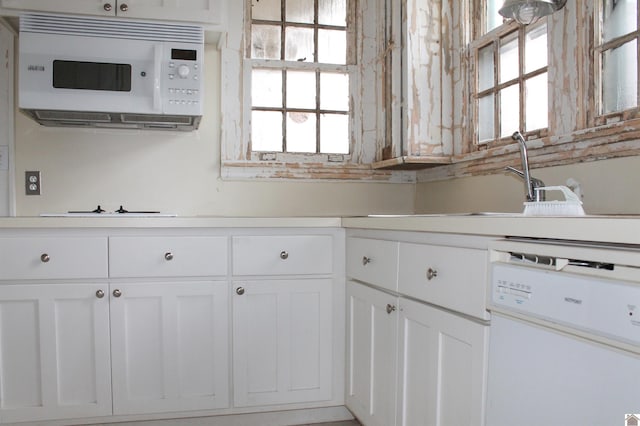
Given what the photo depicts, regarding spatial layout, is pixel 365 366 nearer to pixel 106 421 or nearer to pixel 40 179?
pixel 106 421

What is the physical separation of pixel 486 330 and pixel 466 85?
4.71 ft

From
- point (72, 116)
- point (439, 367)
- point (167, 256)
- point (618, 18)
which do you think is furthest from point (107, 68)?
point (618, 18)

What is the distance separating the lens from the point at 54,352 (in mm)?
2064

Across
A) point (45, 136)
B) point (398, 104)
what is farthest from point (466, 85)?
point (45, 136)

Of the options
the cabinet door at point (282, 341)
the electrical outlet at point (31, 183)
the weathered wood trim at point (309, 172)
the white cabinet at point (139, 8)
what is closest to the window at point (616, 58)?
the cabinet door at point (282, 341)

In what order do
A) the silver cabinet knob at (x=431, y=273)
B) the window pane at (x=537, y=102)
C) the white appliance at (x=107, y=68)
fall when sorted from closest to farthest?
the silver cabinet knob at (x=431, y=273), the window pane at (x=537, y=102), the white appliance at (x=107, y=68)

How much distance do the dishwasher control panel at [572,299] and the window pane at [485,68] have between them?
1297 mm

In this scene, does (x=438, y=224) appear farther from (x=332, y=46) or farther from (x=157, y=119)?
(x=332, y=46)

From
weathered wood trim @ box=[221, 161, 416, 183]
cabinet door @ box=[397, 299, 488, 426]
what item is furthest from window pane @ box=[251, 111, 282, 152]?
cabinet door @ box=[397, 299, 488, 426]

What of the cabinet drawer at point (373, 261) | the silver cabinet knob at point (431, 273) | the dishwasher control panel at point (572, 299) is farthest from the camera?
the cabinet drawer at point (373, 261)

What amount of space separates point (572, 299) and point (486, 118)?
1474 millimetres

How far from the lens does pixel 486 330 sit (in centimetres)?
127

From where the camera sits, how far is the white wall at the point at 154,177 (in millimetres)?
2607

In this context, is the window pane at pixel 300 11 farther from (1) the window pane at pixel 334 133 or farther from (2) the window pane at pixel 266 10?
(1) the window pane at pixel 334 133
